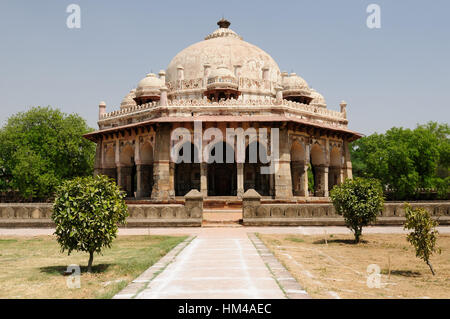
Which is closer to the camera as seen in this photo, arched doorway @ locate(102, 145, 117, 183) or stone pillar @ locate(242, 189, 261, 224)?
stone pillar @ locate(242, 189, 261, 224)

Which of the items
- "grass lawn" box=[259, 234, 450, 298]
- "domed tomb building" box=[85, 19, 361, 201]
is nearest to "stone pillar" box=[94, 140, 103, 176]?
"domed tomb building" box=[85, 19, 361, 201]

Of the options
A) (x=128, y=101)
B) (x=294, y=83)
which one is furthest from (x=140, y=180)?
(x=294, y=83)

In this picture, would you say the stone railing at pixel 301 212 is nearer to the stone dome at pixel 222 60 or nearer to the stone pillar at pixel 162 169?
the stone pillar at pixel 162 169

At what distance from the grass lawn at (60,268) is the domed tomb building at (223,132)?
14.4m

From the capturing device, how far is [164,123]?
89.7 ft

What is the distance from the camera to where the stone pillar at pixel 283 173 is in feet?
86.9

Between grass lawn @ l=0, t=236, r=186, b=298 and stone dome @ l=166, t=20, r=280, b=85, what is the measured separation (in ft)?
80.3

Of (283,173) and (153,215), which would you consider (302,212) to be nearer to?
(153,215)

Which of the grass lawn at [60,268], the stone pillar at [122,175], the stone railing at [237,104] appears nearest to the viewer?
the grass lawn at [60,268]

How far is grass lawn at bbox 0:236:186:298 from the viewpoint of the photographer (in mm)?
6281

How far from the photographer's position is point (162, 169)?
27.1 meters

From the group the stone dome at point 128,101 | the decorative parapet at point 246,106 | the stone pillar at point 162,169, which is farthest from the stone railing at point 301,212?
the stone dome at point 128,101

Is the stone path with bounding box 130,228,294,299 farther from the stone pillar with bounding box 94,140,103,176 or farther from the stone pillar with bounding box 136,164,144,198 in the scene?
the stone pillar with bounding box 94,140,103,176
